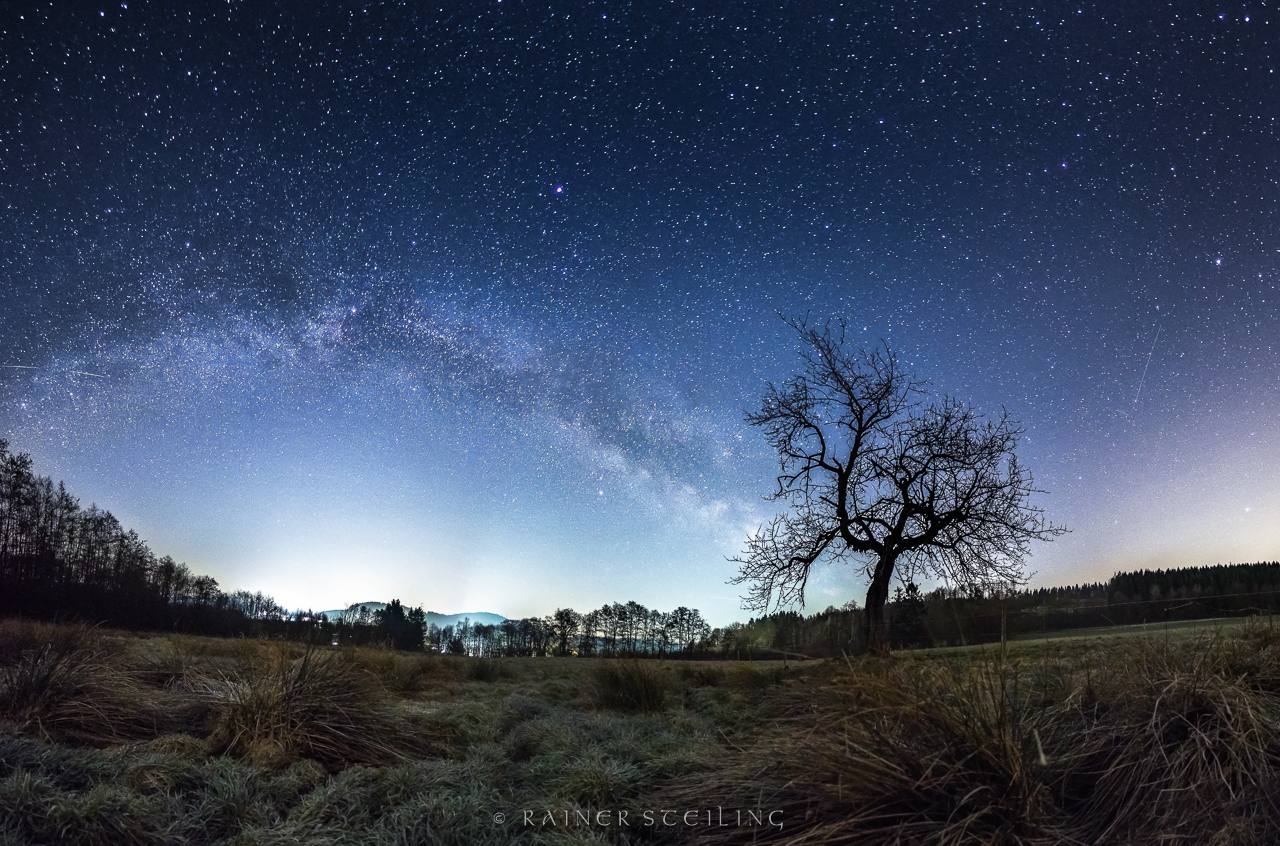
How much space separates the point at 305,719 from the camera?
239 inches

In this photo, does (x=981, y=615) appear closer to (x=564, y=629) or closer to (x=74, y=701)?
(x=74, y=701)

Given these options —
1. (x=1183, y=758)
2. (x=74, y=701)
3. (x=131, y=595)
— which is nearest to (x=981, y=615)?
(x=1183, y=758)

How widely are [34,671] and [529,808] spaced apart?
5452 millimetres

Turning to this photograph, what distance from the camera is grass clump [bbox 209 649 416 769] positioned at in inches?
223

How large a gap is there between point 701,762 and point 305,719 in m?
3.74

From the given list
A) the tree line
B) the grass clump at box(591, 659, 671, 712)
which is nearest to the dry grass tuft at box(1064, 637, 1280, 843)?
the grass clump at box(591, 659, 671, 712)

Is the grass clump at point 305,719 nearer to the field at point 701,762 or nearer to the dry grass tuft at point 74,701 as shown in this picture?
the field at point 701,762

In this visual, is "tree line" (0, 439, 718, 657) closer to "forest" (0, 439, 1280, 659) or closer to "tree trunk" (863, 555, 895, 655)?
"forest" (0, 439, 1280, 659)

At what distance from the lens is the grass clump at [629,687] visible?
33.2 ft

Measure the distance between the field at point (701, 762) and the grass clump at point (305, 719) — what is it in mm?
24

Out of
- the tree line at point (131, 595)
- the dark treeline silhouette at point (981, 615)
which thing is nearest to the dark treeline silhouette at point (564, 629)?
the tree line at point (131, 595)

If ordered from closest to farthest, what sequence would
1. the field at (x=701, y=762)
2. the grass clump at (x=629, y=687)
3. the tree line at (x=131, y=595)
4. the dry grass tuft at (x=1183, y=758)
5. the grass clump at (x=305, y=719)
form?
the dry grass tuft at (x=1183, y=758) < the field at (x=701, y=762) < the grass clump at (x=305, y=719) < the grass clump at (x=629, y=687) < the tree line at (x=131, y=595)

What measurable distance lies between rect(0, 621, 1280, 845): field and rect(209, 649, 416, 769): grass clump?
0.02 meters

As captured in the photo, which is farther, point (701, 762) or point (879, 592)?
point (879, 592)
